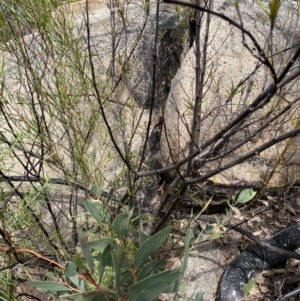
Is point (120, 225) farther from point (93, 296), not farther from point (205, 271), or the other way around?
point (205, 271)

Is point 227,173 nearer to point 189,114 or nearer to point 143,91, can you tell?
point 189,114

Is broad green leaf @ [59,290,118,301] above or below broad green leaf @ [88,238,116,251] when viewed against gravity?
below

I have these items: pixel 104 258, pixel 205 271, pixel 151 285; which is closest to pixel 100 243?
pixel 104 258

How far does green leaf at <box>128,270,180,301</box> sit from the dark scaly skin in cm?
126

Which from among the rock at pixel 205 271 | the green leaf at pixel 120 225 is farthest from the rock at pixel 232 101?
the green leaf at pixel 120 225

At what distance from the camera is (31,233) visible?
1703 mm

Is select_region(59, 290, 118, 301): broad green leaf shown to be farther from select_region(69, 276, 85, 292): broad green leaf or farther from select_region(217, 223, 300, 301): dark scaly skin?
select_region(217, 223, 300, 301): dark scaly skin

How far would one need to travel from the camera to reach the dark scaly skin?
206 cm

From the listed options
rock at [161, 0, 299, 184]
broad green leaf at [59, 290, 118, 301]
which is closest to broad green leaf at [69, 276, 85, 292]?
→ broad green leaf at [59, 290, 118, 301]

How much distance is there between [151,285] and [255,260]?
1413 mm

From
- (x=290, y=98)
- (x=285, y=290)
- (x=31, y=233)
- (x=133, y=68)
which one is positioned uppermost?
(x=133, y=68)

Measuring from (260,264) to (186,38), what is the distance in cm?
146

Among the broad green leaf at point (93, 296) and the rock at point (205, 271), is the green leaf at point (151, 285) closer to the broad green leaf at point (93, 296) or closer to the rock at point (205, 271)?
the broad green leaf at point (93, 296)

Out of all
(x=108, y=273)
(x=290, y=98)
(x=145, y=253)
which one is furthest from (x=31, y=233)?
(x=290, y=98)
